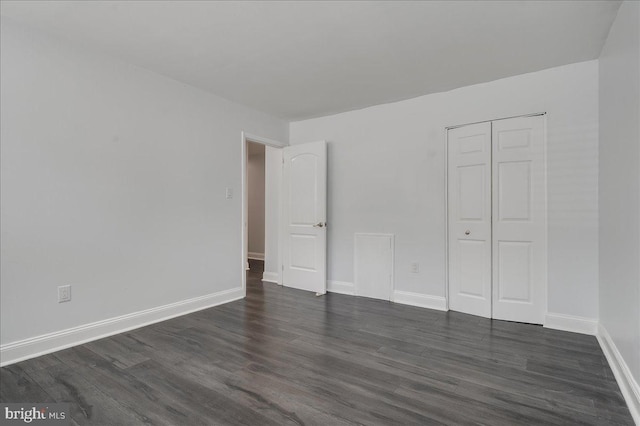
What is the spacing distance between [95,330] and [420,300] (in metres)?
3.21

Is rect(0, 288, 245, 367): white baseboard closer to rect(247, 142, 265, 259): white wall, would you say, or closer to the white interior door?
the white interior door

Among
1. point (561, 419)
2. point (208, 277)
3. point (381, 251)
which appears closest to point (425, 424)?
point (561, 419)

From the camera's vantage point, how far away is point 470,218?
344 cm

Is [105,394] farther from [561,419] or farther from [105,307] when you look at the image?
[561,419]

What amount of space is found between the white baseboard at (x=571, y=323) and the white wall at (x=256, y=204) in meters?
5.53

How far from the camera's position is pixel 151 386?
6.47 feet

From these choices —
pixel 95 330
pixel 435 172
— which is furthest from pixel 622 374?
pixel 95 330

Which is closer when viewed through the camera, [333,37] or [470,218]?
[333,37]

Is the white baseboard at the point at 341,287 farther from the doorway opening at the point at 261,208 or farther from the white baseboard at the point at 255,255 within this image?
the white baseboard at the point at 255,255

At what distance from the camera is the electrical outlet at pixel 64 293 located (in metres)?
2.51

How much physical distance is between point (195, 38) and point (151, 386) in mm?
2500

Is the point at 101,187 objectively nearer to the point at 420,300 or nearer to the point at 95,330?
the point at 95,330

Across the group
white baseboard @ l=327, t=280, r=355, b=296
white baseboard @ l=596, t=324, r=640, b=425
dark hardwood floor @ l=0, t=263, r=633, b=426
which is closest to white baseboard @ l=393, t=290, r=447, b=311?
dark hardwood floor @ l=0, t=263, r=633, b=426

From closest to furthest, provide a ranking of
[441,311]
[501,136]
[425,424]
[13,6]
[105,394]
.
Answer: [425,424] → [105,394] → [13,6] → [501,136] → [441,311]
